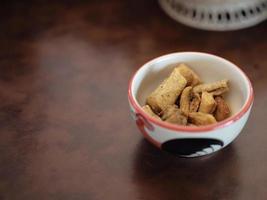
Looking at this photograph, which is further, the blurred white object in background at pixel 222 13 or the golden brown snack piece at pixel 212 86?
the blurred white object in background at pixel 222 13

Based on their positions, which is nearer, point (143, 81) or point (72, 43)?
point (143, 81)

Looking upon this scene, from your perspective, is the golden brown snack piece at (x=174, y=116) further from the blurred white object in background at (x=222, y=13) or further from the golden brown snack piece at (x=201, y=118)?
the blurred white object in background at (x=222, y=13)

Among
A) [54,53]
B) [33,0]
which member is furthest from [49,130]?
[33,0]

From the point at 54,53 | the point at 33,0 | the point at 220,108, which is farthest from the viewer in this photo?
the point at 33,0

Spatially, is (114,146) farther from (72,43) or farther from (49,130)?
(72,43)

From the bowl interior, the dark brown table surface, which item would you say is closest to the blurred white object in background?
the dark brown table surface

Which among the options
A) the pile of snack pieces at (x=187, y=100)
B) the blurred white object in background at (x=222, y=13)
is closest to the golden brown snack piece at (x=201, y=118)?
the pile of snack pieces at (x=187, y=100)
